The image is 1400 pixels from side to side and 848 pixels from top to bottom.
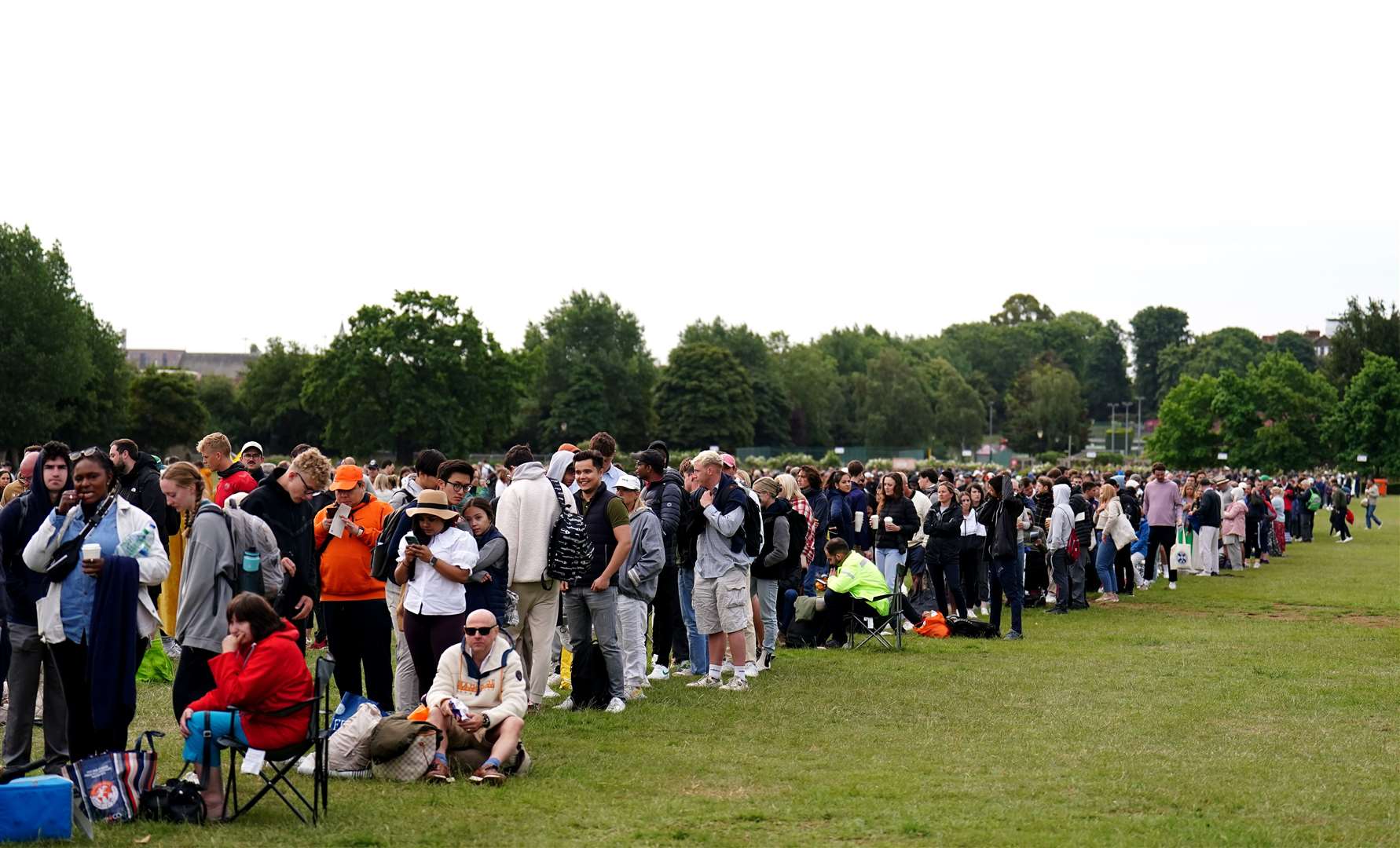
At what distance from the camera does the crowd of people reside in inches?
285

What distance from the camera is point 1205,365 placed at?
6181 inches

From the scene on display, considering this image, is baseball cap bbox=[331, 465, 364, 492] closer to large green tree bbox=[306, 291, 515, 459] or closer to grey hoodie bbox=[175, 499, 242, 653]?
grey hoodie bbox=[175, 499, 242, 653]

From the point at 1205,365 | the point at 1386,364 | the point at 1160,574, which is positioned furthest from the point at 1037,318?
the point at 1160,574

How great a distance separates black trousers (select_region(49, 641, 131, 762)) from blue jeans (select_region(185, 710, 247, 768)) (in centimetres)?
61

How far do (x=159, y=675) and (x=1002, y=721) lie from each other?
21.3 feet

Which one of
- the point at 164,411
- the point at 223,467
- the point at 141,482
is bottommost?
the point at 141,482

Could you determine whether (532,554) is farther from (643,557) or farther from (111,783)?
(111,783)

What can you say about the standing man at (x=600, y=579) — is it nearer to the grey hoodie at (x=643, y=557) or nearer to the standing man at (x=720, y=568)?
the grey hoodie at (x=643, y=557)

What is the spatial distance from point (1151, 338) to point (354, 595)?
175547 millimetres

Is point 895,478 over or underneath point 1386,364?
underneath

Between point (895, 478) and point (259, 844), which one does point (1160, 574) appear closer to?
point (895, 478)

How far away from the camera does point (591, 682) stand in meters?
10.6

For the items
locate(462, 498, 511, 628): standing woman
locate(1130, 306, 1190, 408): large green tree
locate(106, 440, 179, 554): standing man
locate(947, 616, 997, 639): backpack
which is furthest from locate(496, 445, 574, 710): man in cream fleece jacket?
locate(1130, 306, 1190, 408): large green tree

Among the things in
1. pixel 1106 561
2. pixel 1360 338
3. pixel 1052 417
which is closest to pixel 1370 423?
pixel 1360 338
